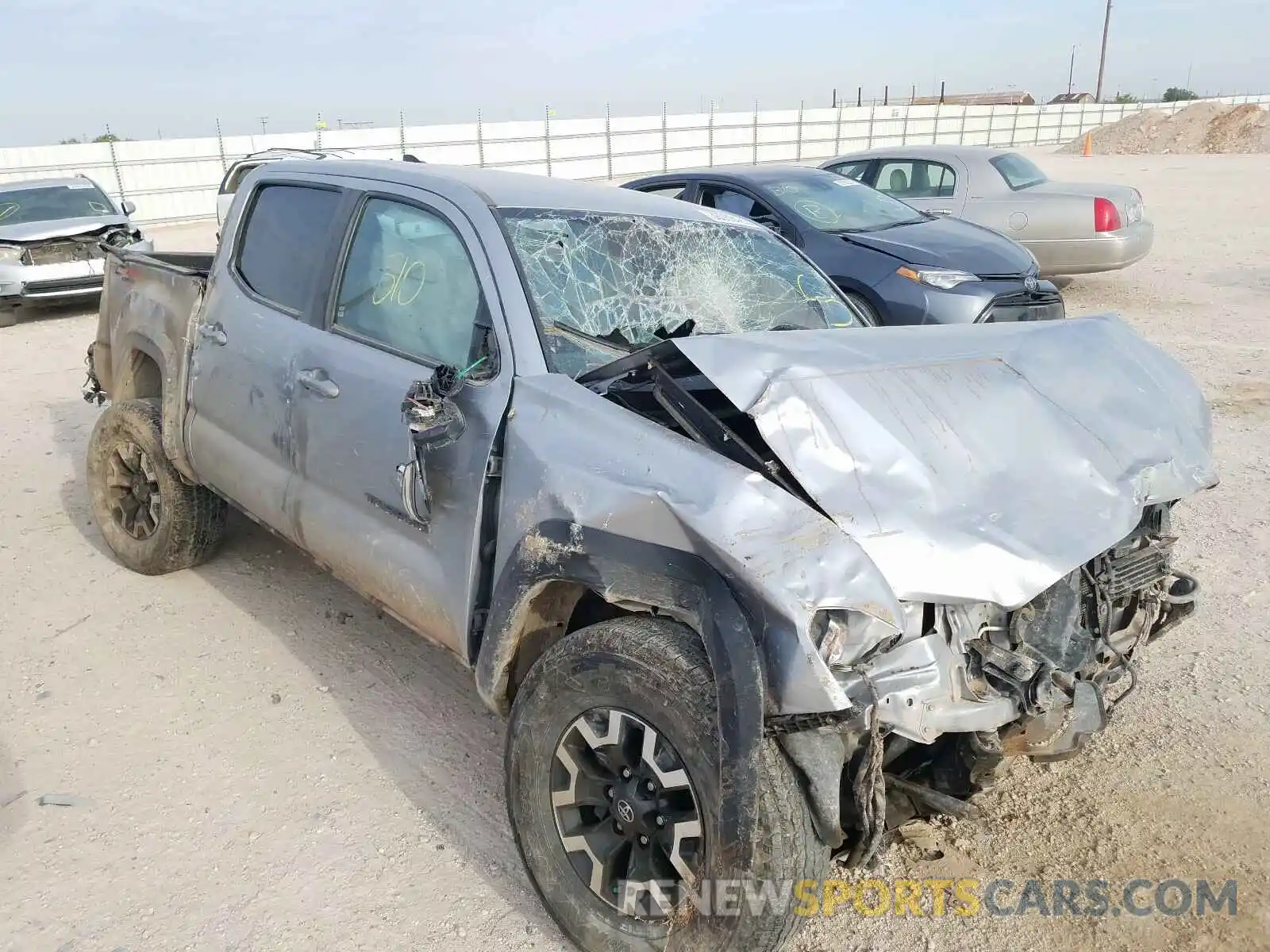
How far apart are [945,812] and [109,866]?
2.38m

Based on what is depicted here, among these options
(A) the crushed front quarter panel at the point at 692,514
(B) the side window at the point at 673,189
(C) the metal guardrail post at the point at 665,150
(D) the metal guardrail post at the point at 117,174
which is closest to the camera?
(A) the crushed front quarter panel at the point at 692,514

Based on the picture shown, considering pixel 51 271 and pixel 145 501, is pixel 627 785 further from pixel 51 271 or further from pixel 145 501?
pixel 51 271

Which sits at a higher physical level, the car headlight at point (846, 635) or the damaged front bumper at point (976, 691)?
the car headlight at point (846, 635)

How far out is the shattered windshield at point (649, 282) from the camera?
3.01 m

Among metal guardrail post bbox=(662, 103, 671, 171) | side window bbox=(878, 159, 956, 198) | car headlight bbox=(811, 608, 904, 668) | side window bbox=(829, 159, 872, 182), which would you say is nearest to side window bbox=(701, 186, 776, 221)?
side window bbox=(878, 159, 956, 198)

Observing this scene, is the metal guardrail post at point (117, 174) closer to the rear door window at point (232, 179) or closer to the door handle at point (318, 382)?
the rear door window at point (232, 179)

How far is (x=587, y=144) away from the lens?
93.5ft

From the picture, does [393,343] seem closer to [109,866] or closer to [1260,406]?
[109,866]

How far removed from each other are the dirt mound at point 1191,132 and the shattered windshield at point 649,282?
38.1 meters

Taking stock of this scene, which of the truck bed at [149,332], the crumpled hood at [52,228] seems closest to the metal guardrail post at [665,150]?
the crumpled hood at [52,228]

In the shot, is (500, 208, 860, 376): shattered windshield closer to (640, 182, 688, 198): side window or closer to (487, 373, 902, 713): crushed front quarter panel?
(487, 373, 902, 713): crushed front quarter panel

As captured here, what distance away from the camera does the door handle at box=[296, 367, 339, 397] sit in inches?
126

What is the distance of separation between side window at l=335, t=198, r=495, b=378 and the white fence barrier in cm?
2122

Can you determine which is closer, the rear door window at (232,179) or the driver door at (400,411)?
the driver door at (400,411)
